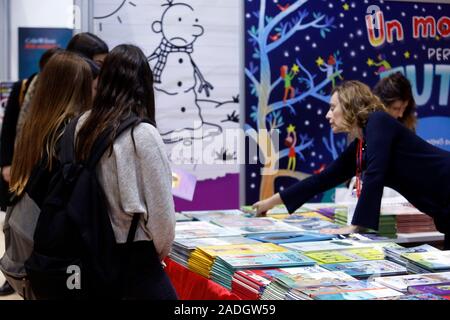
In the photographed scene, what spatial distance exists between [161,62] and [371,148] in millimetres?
1883

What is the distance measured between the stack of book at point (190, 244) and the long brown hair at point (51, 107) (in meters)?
0.70

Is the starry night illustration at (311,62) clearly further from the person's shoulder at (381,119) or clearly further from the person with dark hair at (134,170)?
the person with dark hair at (134,170)

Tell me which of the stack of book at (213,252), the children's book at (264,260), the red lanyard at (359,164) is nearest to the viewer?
the children's book at (264,260)

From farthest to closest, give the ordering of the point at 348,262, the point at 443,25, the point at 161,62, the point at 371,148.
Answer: the point at 443,25
the point at 161,62
the point at 371,148
the point at 348,262

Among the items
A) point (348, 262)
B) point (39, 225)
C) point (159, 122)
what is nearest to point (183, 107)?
point (159, 122)

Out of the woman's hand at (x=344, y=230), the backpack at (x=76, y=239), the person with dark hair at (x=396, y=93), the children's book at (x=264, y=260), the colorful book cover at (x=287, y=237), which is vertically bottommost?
the colorful book cover at (x=287, y=237)

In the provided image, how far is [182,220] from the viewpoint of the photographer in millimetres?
3396

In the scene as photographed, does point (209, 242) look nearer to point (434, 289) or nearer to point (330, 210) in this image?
point (434, 289)

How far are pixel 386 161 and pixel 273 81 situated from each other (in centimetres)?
172

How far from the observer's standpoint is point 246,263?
232 centimetres

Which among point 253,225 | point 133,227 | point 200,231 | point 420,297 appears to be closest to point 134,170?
point 133,227

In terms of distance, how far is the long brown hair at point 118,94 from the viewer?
201 centimetres

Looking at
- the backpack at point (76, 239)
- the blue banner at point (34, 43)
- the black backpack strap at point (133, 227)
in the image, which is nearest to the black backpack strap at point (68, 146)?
the backpack at point (76, 239)
